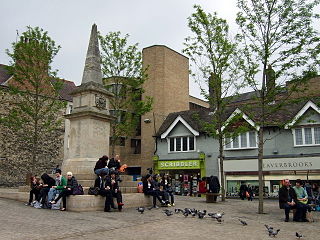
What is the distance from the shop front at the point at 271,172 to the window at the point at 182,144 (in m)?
4.24

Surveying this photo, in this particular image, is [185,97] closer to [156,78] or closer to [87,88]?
[156,78]

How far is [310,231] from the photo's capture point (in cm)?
948

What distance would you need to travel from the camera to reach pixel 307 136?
25.8 metres

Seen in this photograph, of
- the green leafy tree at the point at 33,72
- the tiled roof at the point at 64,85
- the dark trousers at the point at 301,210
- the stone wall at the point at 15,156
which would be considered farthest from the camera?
the tiled roof at the point at 64,85

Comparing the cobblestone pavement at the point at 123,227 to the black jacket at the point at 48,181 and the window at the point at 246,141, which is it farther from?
the window at the point at 246,141

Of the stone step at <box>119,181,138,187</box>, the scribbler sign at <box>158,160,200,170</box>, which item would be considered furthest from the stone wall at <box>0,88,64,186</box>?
the stone step at <box>119,181,138,187</box>

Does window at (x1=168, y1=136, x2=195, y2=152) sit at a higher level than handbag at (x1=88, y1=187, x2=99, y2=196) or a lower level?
higher

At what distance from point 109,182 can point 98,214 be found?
141 cm

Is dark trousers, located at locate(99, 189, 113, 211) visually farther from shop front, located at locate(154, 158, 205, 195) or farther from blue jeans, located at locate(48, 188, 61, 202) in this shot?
shop front, located at locate(154, 158, 205, 195)

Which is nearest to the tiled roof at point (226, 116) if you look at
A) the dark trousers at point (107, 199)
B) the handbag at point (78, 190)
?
the dark trousers at point (107, 199)

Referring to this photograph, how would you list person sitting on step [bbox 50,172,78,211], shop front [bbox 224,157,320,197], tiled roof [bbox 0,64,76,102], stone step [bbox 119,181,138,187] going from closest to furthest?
1. person sitting on step [bbox 50,172,78,211]
2. stone step [bbox 119,181,138,187]
3. shop front [bbox 224,157,320,197]
4. tiled roof [bbox 0,64,76,102]

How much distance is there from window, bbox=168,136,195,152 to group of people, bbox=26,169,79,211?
792 inches

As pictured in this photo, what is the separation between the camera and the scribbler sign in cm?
3098

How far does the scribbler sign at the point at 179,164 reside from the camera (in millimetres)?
30978
